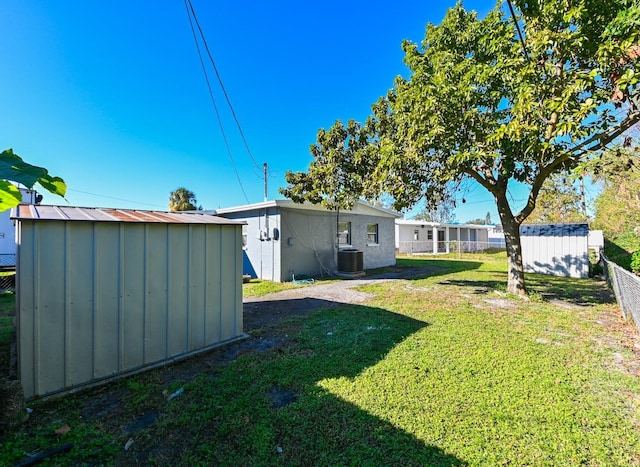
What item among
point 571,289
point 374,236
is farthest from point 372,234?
point 571,289

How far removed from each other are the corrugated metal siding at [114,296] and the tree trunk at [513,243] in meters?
6.90

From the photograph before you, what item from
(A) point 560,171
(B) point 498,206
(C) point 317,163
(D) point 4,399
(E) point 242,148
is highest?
(E) point 242,148

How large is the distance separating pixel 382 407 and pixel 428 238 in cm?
2689

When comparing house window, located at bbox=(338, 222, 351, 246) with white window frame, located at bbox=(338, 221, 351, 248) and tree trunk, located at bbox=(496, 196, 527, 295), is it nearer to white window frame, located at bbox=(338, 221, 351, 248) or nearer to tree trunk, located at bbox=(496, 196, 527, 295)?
white window frame, located at bbox=(338, 221, 351, 248)

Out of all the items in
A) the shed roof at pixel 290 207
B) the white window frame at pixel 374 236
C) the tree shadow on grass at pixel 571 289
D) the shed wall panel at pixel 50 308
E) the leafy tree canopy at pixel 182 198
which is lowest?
the tree shadow on grass at pixel 571 289

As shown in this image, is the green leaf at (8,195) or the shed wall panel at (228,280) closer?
the green leaf at (8,195)

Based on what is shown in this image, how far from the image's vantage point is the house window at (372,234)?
1399 centimetres

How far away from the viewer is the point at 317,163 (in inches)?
423

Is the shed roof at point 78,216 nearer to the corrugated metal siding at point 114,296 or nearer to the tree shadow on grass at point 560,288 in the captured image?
the corrugated metal siding at point 114,296

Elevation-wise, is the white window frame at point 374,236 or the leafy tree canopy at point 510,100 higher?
the leafy tree canopy at point 510,100

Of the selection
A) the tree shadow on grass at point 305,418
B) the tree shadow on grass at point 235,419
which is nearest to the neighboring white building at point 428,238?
the tree shadow on grass at point 305,418

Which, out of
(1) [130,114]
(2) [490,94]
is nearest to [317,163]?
(2) [490,94]

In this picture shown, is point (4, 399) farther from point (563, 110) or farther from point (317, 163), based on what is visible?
point (317, 163)

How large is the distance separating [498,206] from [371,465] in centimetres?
740
